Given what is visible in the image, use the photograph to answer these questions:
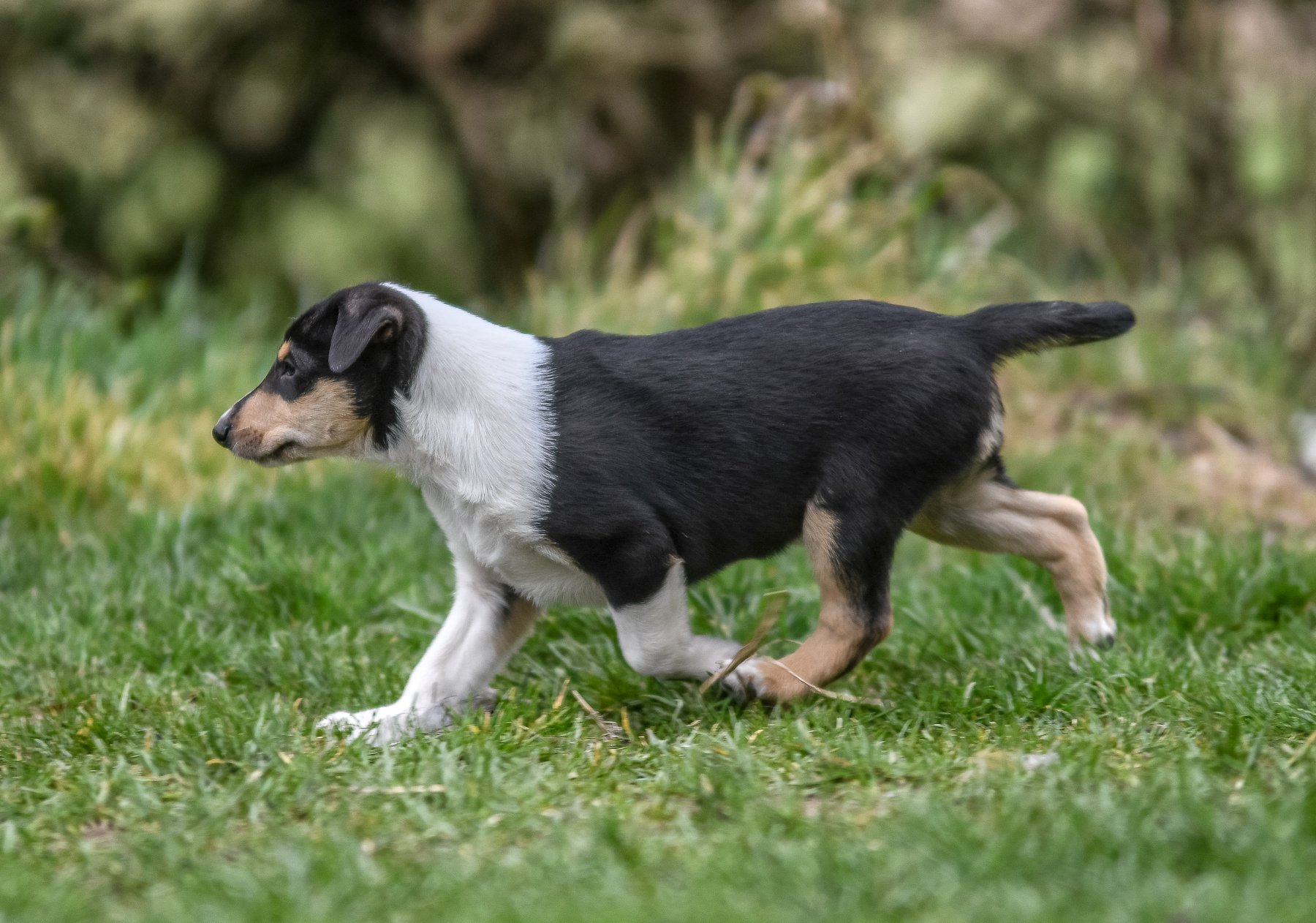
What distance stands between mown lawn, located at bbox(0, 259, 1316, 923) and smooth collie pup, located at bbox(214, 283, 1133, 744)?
31cm

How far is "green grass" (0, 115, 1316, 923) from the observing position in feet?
9.23

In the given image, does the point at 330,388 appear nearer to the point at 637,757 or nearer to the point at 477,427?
the point at 477,427

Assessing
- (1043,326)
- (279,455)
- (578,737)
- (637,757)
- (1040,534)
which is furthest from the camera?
(1040,534)

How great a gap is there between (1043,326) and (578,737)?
1656 mm

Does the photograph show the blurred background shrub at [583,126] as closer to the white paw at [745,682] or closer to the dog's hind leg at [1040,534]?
the dog's hind leg at [1040,534]

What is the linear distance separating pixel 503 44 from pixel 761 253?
4049mm

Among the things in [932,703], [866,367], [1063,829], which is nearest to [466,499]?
[866,367]

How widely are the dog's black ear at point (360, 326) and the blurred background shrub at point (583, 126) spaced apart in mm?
4594

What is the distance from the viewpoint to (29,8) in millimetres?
9102

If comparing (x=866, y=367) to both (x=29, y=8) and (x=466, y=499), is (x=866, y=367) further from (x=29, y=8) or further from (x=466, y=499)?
(x=29, y=8)

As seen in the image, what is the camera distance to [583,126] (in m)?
10.4

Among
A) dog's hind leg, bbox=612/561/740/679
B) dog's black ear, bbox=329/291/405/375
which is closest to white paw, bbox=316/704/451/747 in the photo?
dog's hind leg, bbox=612/561/740/679

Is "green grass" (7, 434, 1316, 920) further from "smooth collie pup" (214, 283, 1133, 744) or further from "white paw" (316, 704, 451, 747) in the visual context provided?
"smooth collie pup" (214, 283, 1133, 744)

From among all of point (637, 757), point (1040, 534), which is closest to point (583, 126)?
point (1040, 534)
